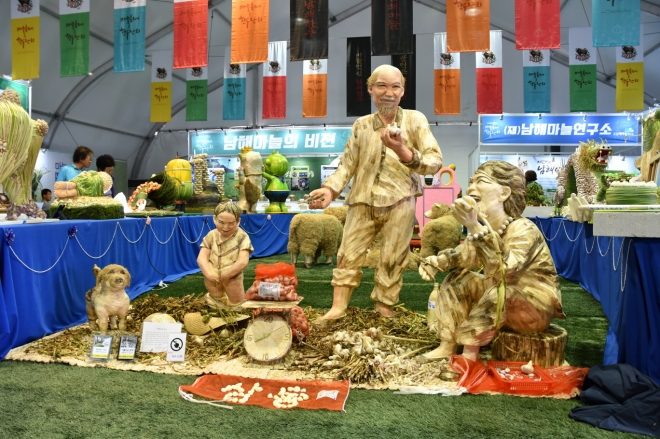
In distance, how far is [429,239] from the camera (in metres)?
6.79

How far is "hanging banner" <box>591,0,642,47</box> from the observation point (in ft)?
23.0

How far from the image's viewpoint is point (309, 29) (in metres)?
7.97

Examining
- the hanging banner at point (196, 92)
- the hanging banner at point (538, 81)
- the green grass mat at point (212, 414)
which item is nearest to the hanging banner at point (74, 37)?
the hanging banner at point (196, 92)

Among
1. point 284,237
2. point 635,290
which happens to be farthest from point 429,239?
point 635,290

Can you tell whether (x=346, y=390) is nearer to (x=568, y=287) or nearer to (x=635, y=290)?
(x=635, y=290)

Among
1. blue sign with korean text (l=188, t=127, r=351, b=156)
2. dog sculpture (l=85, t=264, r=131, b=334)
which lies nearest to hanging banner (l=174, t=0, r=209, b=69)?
blue sign with korean text (l=188, t=127, r=351, b=156)

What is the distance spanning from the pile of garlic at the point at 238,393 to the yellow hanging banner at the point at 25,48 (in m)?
8.20

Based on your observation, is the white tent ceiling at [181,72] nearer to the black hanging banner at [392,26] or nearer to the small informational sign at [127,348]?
the black hanging banner at [392,26]

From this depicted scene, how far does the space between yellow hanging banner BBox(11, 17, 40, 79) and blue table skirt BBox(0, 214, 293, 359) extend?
4.86 meters

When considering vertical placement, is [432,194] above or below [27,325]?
above

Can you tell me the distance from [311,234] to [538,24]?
4453 mm

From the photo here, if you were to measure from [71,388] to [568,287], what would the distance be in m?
5.13

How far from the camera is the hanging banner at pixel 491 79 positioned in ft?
33.1

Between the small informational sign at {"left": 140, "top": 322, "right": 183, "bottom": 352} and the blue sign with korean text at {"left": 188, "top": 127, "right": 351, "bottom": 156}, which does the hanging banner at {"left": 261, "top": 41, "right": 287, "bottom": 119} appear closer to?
the blue sign with korean text at {"left": 188, "top": 127, "right": 351, "bottom": 156}
